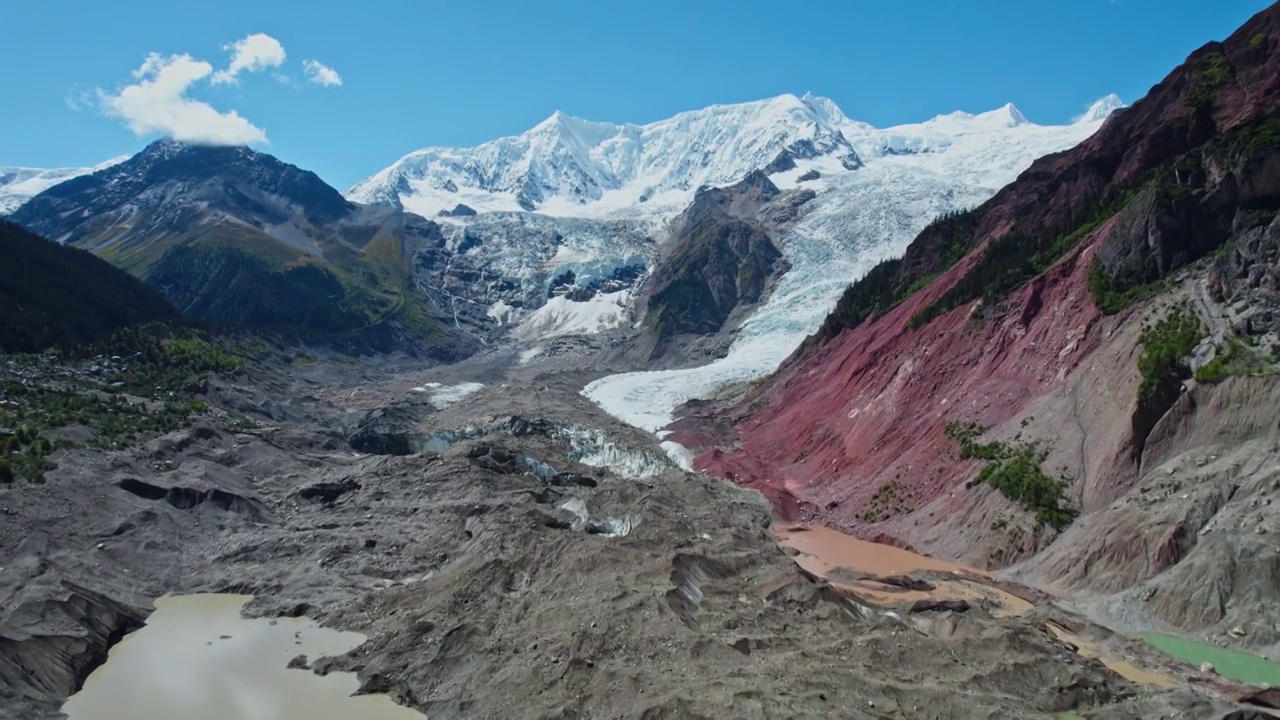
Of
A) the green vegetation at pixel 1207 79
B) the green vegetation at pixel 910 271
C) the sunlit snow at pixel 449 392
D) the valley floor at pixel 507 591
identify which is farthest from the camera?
the sunlit snow at pixel 449 392

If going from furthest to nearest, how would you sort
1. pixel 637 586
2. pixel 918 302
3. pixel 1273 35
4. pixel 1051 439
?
pixel 918 302 → pixel 1273 35 → pixel 1051 439 → pixel 637 586

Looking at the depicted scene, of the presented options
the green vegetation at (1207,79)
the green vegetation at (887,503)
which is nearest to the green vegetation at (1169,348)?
the green vegetation at (887,503)

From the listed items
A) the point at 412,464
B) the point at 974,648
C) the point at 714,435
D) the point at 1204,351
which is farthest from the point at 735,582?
the point at 714,435

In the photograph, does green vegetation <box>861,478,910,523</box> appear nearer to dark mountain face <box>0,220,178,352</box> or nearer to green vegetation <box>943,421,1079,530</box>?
green vegetation <box>943,421,1079,530</box>

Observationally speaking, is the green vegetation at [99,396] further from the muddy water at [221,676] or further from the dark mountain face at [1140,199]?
the dark mountain face at [1140,199]

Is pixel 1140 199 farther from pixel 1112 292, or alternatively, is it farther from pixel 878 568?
pixel 878 568

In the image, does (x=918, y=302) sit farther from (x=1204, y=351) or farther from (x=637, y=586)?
(x=637, y=586)

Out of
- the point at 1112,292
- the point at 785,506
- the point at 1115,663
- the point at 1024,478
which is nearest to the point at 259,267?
the point at 785,506
